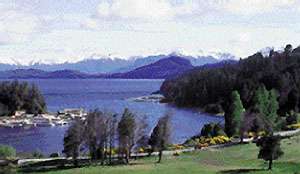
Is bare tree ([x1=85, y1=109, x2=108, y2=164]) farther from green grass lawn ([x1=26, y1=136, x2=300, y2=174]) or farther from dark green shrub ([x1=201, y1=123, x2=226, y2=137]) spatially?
dark green shrub ([x1=201, y1=123, x2=226, y2=137])

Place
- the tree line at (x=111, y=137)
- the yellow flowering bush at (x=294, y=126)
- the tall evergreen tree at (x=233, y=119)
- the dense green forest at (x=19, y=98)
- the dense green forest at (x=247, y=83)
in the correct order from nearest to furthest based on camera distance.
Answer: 1. the tree line at (x=111, y=137)
2. the tall evergreen tree at (x=233, y=119)
3. the yellow flowering bush at (x=294, y=126)
4. the dense green forest at (x=247, y=83)
5. the dense green forest at (x=19, y=98)

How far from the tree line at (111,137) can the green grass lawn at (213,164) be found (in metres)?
2.14

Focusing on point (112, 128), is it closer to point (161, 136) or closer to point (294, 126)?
point (161, 136)

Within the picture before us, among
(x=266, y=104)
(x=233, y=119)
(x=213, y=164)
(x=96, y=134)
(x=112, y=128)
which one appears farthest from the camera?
(x=266, y=104)

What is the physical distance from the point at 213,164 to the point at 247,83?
10163 centimetres

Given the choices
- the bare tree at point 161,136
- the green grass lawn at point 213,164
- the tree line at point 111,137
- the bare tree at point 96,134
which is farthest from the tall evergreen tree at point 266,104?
the bare tree at point 96,134

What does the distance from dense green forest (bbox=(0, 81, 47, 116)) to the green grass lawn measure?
105 metres

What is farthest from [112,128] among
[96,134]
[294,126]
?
[294,126]

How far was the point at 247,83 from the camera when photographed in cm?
16112

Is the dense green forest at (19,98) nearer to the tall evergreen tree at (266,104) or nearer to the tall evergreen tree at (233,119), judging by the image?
the tall evergreen tree at (266,104)

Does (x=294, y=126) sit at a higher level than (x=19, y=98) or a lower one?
lower

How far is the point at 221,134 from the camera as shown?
90.8m

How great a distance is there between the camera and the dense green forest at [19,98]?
168 metres

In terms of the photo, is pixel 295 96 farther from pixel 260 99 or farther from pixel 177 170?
pixel 177 170
